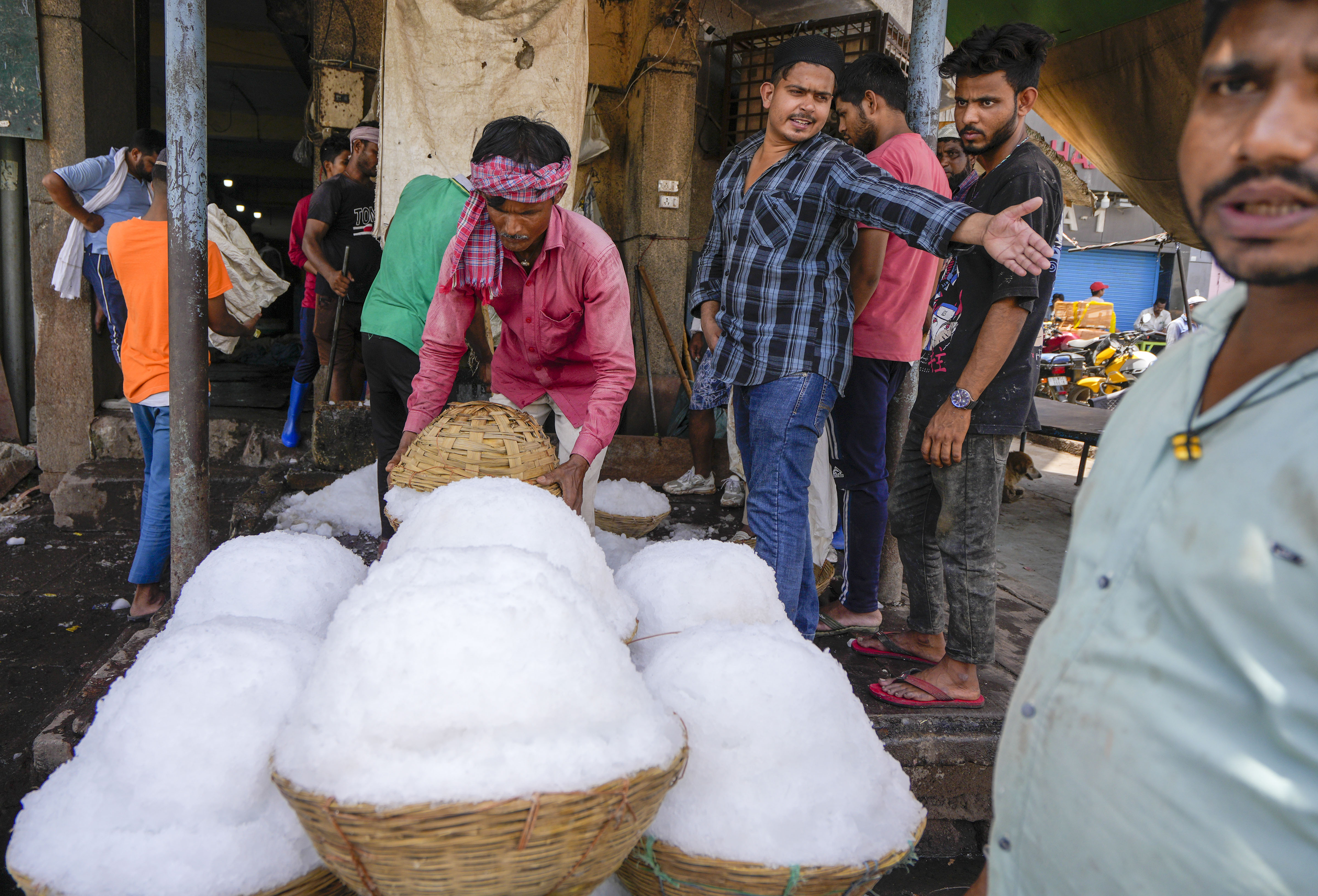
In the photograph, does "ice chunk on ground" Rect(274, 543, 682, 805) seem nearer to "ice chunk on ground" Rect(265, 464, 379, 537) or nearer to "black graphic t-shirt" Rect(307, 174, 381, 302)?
"ice chunk on ground" Rect(265, 464, 379, 537)

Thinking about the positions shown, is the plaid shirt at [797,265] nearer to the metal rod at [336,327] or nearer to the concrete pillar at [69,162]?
the metal rod at [336,327]

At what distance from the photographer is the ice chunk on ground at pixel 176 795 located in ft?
3.97

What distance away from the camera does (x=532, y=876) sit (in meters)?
1.13

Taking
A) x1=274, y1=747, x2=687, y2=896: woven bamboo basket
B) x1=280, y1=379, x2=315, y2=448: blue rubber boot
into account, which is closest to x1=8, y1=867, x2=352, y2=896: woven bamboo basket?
x1=274, y1=747, x2=687, y2=896: woven bamboo basket

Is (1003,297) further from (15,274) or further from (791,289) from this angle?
(15,274)

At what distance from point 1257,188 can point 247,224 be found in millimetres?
19492

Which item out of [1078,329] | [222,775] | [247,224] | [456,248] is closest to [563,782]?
[222,775]

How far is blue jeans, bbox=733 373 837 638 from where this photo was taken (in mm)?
2467

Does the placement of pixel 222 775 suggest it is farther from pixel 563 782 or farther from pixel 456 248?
pixel 456 248

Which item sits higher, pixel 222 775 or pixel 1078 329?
pixel 1078 329

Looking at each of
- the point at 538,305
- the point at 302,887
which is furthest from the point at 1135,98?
the point at 302,887

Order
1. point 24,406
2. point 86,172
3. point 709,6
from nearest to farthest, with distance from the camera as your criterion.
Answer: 1. point 86,172
2. point 24,406
3. point 709,6

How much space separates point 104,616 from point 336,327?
1913 mm

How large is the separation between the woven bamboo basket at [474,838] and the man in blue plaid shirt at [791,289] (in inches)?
54.1
